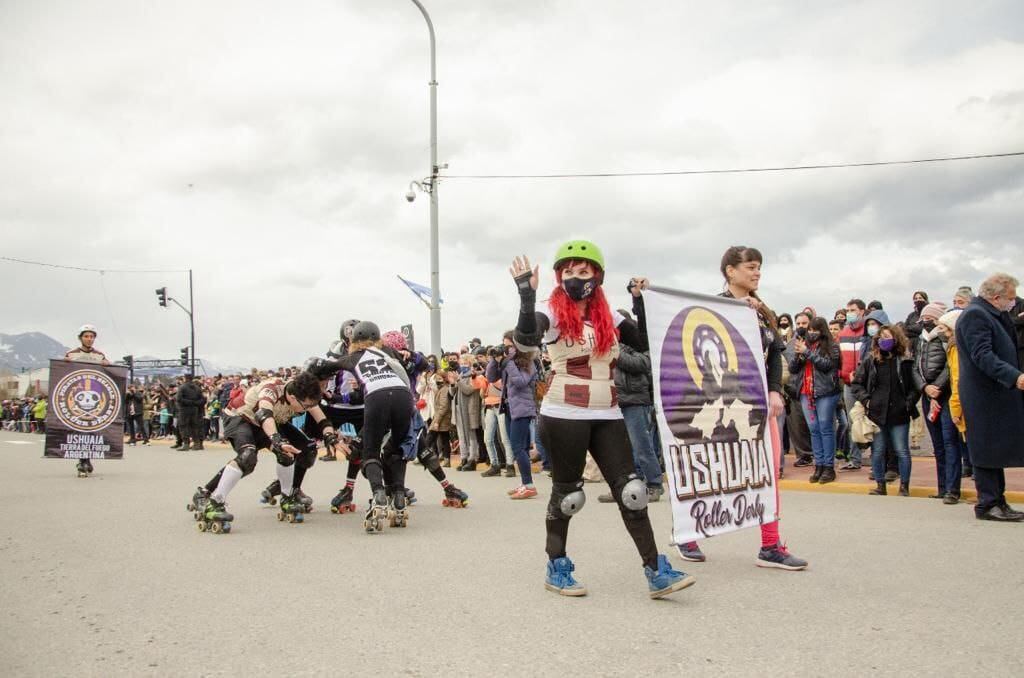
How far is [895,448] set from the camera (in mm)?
8898

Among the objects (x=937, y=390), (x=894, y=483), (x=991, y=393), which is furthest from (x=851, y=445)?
(x=991, y=393)

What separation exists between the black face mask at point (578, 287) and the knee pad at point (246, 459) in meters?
3.99

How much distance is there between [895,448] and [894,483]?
81 centimetres

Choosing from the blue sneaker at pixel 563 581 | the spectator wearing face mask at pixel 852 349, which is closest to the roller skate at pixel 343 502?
the blue sneaker at pixel 563 581

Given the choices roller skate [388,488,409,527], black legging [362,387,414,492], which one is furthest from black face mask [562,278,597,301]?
roller skate [388,488,409,527]

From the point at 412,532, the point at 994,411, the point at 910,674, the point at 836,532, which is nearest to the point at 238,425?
the point at 412,532

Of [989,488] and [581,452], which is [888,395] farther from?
[581,452]

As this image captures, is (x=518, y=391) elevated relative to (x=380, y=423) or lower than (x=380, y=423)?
→ elevated

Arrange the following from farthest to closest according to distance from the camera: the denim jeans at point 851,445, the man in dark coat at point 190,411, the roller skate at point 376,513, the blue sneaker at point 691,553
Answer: the man in dark coat at point 190,411
the denim jeans at point 851,445
the roller skate at point 376,513
the blue sneaker at point 691,553

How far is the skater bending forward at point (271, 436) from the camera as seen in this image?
7.26m

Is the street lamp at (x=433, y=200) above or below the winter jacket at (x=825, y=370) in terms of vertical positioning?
above

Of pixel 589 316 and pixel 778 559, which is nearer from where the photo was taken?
pixel 589 316

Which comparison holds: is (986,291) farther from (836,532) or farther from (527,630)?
(527,630)

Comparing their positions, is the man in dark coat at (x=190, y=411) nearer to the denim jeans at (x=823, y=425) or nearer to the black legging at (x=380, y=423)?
the black legging at (x=380, y=423)
